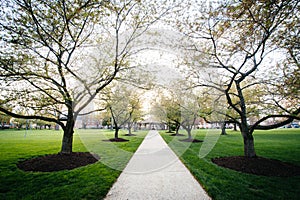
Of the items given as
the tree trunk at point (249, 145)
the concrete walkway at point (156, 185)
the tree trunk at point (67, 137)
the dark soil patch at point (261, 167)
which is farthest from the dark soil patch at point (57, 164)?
the tree trunk at point (249, 145)

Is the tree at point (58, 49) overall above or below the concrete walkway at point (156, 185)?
above

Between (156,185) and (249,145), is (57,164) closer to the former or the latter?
(156,185)

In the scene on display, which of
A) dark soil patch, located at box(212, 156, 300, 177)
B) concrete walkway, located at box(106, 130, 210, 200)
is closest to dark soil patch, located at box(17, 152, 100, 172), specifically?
concrete walkway, located at box(106, 130, 210, 200)

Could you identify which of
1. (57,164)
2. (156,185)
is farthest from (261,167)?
(57,164)

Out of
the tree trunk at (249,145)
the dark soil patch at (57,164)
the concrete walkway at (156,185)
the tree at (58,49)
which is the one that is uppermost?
the tree at (58,49)

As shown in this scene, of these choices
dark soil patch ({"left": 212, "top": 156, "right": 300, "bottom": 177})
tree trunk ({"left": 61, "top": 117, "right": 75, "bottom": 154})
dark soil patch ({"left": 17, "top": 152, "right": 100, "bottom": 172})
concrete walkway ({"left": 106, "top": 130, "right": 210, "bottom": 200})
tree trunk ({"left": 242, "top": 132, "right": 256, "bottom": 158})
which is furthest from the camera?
tree trunk ({"left": 61, "top": 117, "right": 75, "bottom": 154})

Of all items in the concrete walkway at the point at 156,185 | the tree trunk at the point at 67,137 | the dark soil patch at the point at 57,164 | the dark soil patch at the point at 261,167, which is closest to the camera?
the concrete walkway at the point at 156,185

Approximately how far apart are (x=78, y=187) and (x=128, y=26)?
5.63 meters

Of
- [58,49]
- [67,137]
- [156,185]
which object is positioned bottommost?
[156,185]

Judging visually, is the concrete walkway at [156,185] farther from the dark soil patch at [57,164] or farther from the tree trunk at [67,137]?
the tree trunk at [67,137]

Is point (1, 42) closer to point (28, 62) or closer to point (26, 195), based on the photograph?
point (28, 62)

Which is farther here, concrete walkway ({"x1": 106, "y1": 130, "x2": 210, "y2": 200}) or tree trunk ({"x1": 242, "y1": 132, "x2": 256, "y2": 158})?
tree trunk ({"x1": 242, "y1": 132, "x2": 256, "y2": 158})

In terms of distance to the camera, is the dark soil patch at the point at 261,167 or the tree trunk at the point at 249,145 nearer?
the dark soil patch at the point at 261,167

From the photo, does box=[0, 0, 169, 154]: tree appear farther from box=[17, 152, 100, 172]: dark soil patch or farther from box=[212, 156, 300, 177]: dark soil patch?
box=[212, 156, 300, 177]: dark soil patch
